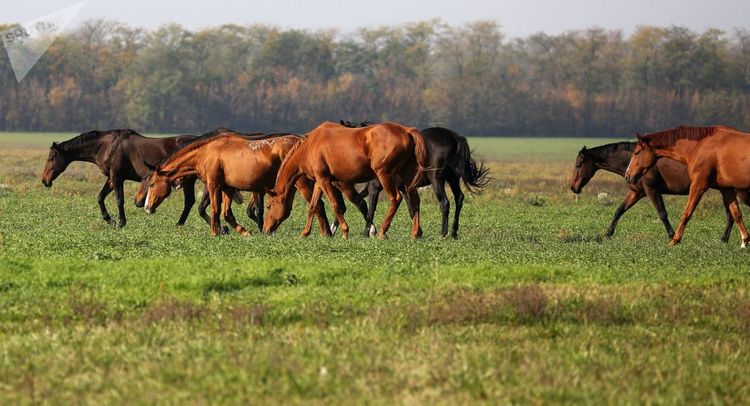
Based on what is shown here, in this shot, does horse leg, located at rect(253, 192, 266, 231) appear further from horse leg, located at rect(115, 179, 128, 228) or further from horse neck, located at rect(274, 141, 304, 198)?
horse leg, located at rect(115, 179, 128, 228)

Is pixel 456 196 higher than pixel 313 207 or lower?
higher

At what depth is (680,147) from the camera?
61.1ft

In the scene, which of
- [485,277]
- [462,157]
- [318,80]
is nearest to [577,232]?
[462,157]

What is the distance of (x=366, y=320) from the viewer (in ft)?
34.3

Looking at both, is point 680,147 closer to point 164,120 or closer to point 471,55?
point 164,120

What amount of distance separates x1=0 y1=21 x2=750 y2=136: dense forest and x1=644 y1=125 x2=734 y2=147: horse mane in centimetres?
7879

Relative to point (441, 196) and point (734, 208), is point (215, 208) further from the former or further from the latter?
point (734, 208)

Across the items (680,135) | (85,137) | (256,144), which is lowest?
(85,137)

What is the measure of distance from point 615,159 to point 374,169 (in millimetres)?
5250

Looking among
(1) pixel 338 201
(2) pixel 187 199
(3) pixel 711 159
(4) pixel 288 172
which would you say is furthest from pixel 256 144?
(3) pixel 711 159

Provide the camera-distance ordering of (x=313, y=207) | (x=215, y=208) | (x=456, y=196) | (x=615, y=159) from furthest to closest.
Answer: (x=615, y=159), (x=456, y=196), (x=215, y=208), (x=313, y=207)

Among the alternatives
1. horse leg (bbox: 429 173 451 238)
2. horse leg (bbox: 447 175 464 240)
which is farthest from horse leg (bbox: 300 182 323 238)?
horse leg (bbox: 447 175 464 240)

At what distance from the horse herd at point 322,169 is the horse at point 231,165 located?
2 cm

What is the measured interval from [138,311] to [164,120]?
88.0 m
